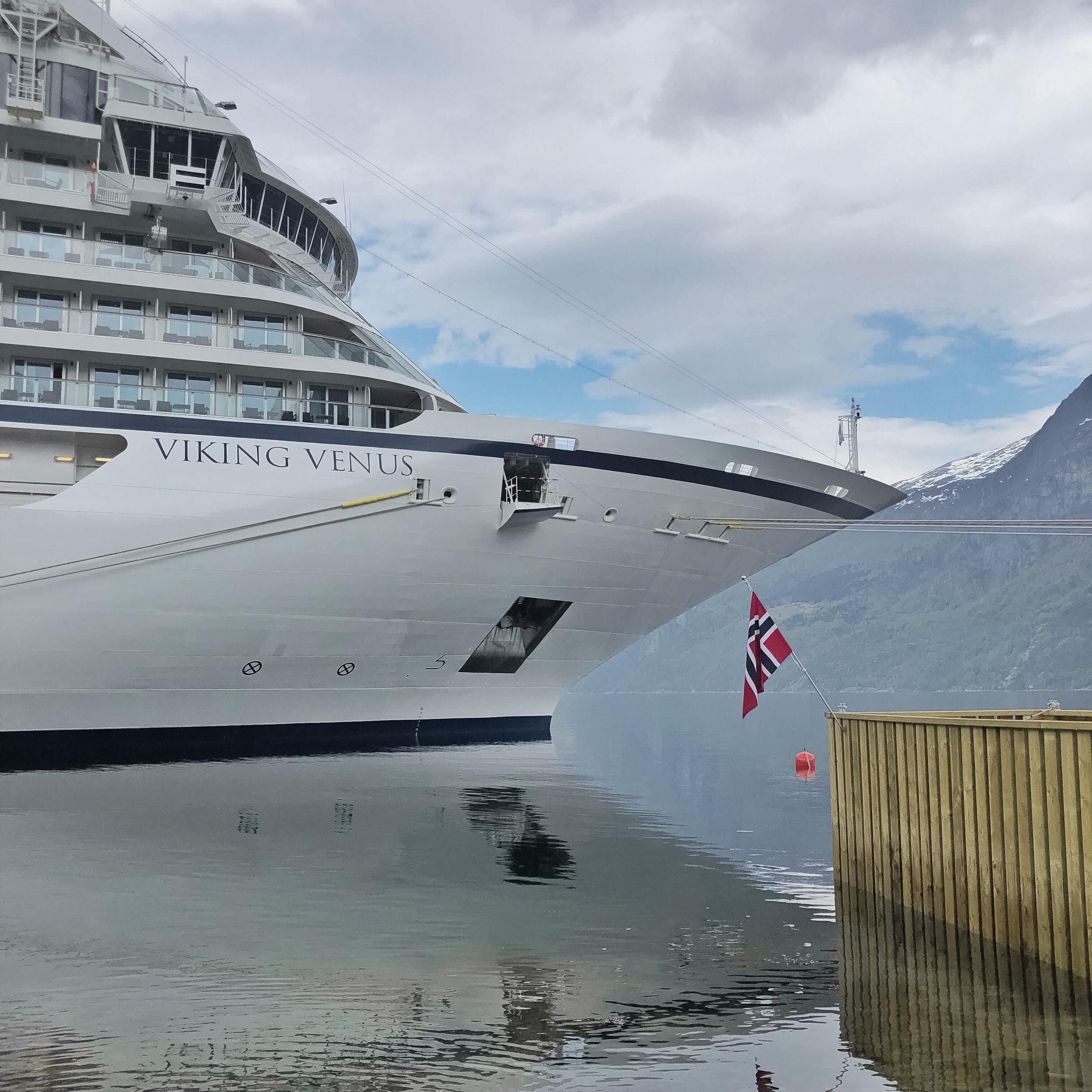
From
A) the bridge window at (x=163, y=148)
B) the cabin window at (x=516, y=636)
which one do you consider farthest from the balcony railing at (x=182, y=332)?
the cabin window at (x=516, y=636)

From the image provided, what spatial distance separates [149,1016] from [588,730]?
156ft

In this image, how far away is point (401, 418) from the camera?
2353 cm

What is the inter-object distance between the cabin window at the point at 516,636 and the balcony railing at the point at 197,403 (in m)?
5.31

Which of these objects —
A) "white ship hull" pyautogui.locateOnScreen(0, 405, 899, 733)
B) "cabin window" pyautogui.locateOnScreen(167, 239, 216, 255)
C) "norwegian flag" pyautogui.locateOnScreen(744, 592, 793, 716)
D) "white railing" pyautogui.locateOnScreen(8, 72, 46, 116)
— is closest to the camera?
"norwegian flag" pyautogui.locateOnScreen(744, 592, 793, 716)

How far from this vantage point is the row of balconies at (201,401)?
67.3 feet

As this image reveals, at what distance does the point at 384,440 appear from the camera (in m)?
21.9

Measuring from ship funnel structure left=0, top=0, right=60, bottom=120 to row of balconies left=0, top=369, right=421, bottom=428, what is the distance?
626 cm

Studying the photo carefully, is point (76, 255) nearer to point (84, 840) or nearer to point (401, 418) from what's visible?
point (401, 418)

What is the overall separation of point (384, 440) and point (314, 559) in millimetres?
2851

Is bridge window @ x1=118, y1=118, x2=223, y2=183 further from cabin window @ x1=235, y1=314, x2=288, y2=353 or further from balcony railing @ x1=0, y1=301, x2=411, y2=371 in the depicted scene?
cabin window @ x1=235, y1=314, x2=288, y2=353

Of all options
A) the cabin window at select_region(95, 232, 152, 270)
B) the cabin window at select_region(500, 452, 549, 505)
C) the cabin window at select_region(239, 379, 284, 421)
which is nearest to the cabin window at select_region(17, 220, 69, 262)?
the cabin window at select_region(95, 232, 152, 270)

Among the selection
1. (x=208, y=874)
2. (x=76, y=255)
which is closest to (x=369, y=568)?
(x=76, y=255)

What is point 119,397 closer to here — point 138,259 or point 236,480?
point 236,480

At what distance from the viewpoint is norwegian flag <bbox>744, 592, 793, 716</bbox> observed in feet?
43.3
